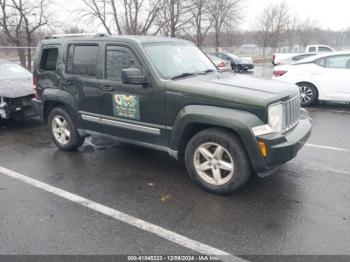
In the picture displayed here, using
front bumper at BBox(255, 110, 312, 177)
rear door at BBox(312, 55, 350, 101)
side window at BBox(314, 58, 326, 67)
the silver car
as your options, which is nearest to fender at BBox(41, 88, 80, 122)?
the silver car

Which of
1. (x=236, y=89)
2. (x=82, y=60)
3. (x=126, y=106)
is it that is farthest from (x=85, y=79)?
(x=236, y=89)

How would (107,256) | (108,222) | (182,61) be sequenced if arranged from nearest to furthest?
(107,256) → (108,222) → (182,61)

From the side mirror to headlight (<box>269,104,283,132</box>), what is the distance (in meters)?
1.62

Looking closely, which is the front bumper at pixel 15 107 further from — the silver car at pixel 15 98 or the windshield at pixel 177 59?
the windshield at pixel 177 59

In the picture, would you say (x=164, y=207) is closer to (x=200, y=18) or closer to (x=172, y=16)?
(x=172, y=16)

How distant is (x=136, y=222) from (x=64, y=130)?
9.52 ft

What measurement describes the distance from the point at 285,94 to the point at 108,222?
251 cm

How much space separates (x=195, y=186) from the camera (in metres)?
4.04

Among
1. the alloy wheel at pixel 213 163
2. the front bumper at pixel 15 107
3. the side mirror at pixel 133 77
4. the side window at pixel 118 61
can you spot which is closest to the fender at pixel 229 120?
the alloy wheel at pixel 213 163

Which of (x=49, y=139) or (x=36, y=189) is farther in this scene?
(x=49, y=139)

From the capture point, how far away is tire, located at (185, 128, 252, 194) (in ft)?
11.7

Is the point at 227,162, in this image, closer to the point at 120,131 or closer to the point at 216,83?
the point at 216,83

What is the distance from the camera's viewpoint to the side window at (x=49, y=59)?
5277mm

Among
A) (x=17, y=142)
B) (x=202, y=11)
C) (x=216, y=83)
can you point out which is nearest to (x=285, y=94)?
(x=216, y=83)
